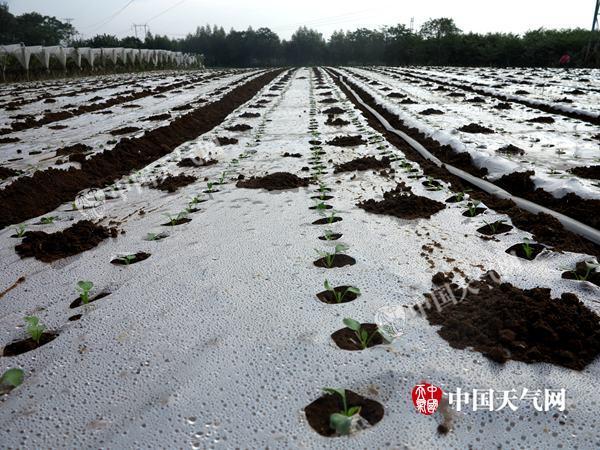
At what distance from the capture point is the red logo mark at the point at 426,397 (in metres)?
1.57

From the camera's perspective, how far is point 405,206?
3.56 metres

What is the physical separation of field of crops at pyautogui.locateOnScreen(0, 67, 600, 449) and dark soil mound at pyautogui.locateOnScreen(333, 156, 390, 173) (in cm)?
3

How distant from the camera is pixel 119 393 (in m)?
1.73

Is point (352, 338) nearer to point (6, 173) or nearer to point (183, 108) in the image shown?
point (6, 173)

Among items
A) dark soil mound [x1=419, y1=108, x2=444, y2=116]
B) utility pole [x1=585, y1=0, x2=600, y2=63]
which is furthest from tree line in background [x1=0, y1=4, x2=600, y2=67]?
dark soil mound [x1=419, y1=108, x2=444, y2=116]

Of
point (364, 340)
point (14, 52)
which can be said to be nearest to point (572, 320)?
point (364, 340)

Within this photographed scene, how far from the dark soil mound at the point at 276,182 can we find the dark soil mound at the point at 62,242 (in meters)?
1.60

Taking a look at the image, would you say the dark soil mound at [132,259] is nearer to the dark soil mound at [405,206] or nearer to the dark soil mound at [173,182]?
the dark soil mound at [173,182]

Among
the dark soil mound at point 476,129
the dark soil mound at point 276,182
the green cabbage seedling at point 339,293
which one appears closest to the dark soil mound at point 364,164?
the dark soil mound at point 276,182

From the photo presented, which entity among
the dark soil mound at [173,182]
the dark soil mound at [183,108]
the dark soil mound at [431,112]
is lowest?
the dark soil mound at [173,182]

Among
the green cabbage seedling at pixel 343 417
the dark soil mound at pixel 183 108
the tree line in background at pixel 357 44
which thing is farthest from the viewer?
the tree line in background at pixel 357 44

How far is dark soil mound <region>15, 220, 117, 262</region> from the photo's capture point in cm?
318

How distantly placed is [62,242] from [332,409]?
2.72 metres

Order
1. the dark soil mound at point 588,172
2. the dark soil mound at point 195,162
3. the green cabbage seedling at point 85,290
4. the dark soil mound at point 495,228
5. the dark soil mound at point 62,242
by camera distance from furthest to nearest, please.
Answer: the dark soil mound at point 195,162, the dark soil mound at point 588,172, the dark soil mound at point 62,242, the dark soil mound at point 495,228, the green cabbage seedling at point 85,290
